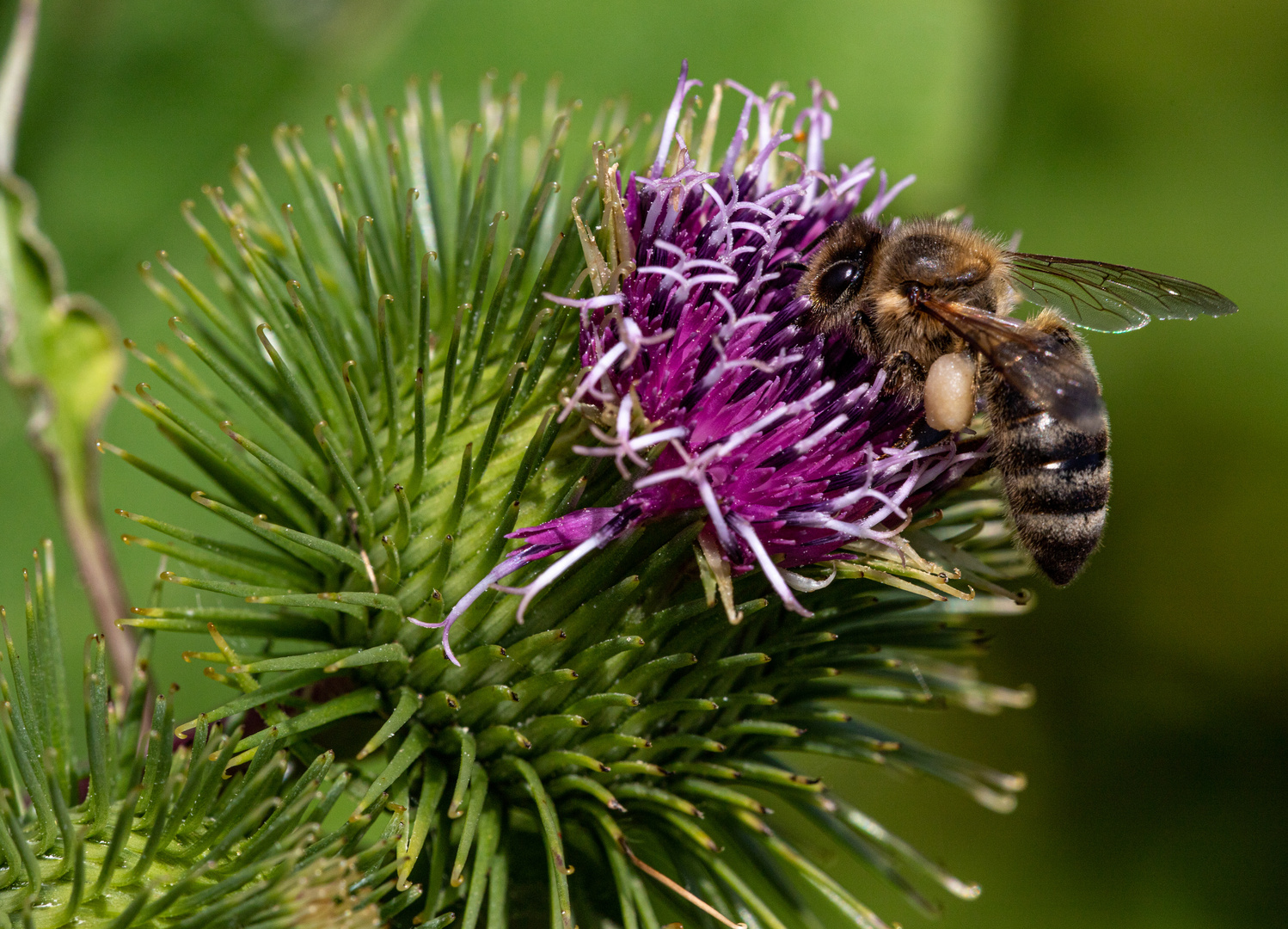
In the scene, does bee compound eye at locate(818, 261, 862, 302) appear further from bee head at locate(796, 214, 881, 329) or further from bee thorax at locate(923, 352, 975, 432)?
bee thorax at locate(923, 352, 975, 432)

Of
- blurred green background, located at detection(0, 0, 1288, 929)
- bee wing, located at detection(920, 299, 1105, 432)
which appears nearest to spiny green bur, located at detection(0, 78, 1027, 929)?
bee wing, located at detection(920, 299, 1105, 432)

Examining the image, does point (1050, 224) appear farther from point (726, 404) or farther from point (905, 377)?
point (726, 404)

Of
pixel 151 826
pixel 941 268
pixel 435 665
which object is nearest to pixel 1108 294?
pixel 941 268

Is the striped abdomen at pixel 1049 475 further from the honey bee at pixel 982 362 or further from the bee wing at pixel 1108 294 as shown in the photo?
the bee wing at pixel 1108 294

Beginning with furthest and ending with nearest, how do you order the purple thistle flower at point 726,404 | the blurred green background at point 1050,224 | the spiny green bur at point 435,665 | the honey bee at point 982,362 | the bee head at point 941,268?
1. the blurred green background at point 1050,224
2. the bee head at point 941,268
3. the honey bee at point 982,362
4. the purple thistle flower at point 726,404
5. the spiny green bur at point 435,665

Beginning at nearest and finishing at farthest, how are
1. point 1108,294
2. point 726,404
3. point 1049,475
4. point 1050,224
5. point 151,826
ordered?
1. point 151,826
2. point 726,404
3. point 1049,475
4. point 1108,294
5. point 1050,224

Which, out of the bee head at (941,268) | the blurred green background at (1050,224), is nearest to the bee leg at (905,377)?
the bee head at (941,268)
